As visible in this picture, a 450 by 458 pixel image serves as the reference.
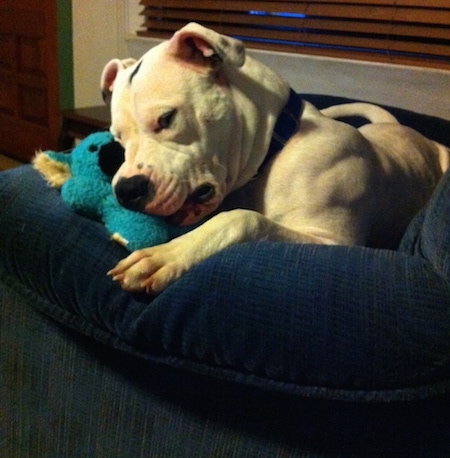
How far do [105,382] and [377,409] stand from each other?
43 centimetres

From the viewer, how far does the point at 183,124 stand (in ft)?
3.26

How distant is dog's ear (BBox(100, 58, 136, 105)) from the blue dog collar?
33cm

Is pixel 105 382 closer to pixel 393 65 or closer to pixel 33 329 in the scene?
pixel 33 329

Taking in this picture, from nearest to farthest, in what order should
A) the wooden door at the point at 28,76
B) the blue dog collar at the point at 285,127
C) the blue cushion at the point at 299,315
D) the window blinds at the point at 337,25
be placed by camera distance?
1. the blue cushion at the point at 299,315
2. the blue dog collar at the point at 285,127
3. the window blinds at the point at 337,25
4. the wooden door at the point at 28,76

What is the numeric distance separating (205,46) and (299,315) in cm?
55

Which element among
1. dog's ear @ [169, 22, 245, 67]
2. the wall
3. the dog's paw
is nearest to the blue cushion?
the dog's paw

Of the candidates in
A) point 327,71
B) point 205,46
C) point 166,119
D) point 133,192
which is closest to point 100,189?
point 133,192

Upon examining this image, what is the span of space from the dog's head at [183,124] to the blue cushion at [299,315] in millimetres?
204

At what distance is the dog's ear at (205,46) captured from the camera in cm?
99

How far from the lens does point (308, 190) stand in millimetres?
1050

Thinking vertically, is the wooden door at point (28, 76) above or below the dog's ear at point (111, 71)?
below

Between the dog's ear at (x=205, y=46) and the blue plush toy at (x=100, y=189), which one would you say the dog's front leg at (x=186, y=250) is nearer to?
the blue plush toy at (x=100, y=189)

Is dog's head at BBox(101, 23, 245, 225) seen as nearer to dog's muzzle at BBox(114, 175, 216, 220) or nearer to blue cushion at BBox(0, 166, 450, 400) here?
dog's muzzle at BBox(114, 175, 216, 220)

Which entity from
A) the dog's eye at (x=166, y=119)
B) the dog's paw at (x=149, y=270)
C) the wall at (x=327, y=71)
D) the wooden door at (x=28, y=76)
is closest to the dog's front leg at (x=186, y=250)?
the dog's paw at (x=149, y=270)
